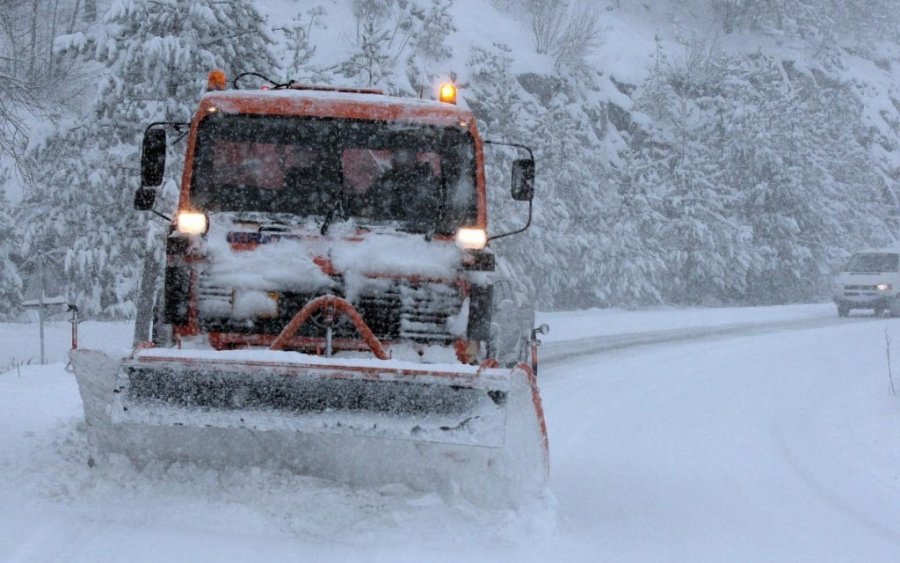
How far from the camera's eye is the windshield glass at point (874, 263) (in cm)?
2891

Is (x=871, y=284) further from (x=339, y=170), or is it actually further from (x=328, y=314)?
(x=328, y=314)

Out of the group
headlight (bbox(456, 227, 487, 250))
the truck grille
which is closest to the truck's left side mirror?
the truck grille

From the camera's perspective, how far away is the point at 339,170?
630 cm

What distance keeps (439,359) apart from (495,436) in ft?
Answer: 4.01

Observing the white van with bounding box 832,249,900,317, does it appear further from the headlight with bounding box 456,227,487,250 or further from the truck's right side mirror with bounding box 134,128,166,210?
the truck's right side mirror with bounding box 134,128,166,210

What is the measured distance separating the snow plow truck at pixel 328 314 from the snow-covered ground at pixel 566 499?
0.24 meters

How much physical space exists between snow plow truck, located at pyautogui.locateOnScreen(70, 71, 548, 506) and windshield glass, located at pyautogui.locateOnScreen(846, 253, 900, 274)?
25.4m

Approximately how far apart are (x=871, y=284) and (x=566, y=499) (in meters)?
25.6

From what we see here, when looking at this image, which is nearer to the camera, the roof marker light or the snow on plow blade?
the snow on plow blade

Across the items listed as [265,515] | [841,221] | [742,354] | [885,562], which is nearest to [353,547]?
[265,515]

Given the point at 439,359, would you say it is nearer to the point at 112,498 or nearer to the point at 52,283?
the point at 112,498

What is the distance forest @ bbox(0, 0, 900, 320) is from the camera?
56.3 ft

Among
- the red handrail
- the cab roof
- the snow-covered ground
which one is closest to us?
the snow-covered ground

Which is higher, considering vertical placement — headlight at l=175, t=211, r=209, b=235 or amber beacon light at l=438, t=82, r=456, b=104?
amber beacon light at l=438, t=82, r=456, b=104
